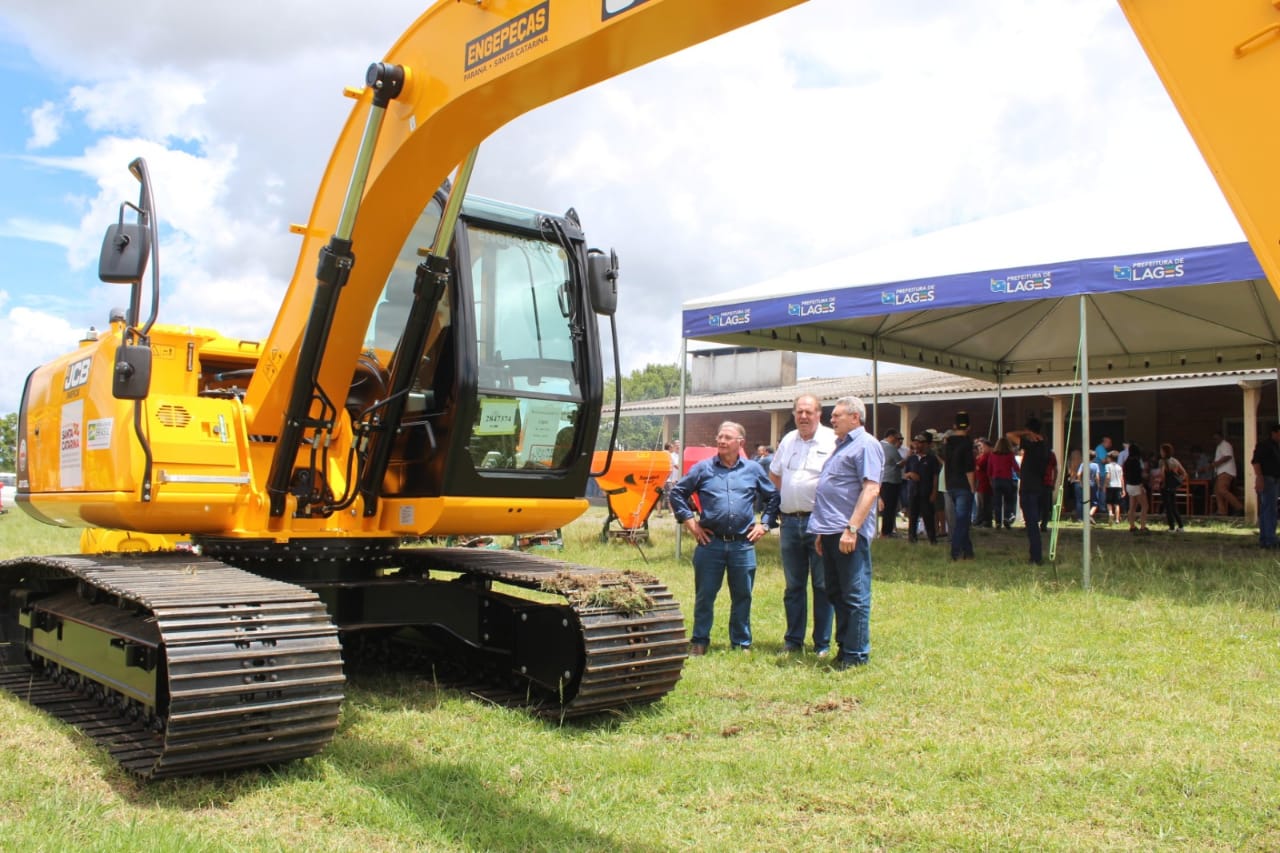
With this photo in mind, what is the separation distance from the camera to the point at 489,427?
17.8ft

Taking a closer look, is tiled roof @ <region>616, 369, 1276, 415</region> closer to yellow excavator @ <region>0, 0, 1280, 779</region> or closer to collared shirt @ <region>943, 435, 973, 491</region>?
collared shirt @ <region>943, 435, 973, 491</region>

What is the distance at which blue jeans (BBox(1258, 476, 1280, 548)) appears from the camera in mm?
13867

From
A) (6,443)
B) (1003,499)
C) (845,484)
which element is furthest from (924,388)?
(6,443)

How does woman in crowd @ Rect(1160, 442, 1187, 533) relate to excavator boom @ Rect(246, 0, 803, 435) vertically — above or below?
below

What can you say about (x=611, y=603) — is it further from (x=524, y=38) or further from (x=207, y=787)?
(x=524, y=38)

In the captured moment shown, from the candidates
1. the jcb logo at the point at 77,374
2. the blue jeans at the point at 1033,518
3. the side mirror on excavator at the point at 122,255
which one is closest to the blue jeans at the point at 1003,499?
the blue jeans at the point at 1033,518

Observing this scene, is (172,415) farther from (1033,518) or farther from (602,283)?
(1033,518)

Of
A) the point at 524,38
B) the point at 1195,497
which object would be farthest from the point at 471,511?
the point at 1195,497

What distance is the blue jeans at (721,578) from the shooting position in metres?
7.14

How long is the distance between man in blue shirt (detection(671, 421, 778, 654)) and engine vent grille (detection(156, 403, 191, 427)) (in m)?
3.15

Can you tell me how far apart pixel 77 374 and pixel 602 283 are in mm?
3053

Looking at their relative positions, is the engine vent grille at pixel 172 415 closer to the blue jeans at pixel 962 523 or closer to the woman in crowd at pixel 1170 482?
the blue jeans at pixel 962 523

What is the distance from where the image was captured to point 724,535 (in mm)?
7141

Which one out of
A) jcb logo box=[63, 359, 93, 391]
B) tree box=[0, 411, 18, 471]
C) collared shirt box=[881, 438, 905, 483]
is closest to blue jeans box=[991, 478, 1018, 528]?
collared shirt box=[881, 438, 905, 483]
